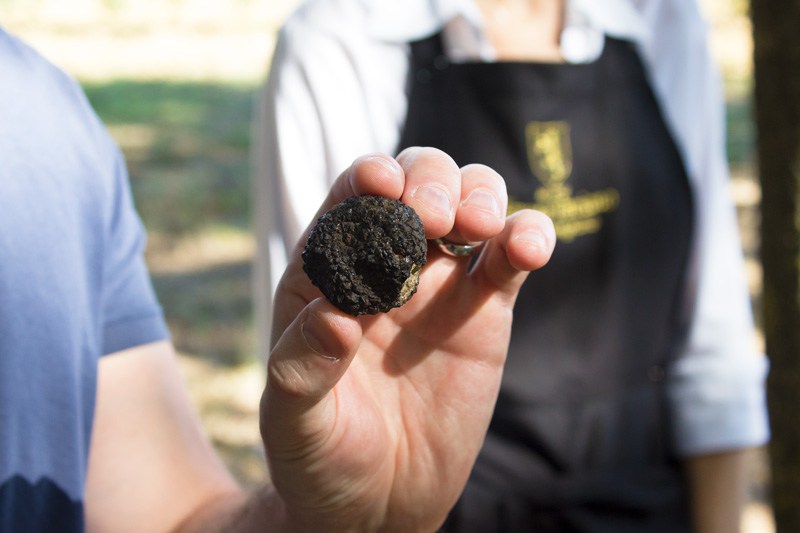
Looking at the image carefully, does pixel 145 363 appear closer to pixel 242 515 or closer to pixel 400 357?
pixel 242 515

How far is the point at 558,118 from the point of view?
2.20 meters

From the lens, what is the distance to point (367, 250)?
1302 mm

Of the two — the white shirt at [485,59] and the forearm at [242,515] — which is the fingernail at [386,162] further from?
the white shirt at [485,59]

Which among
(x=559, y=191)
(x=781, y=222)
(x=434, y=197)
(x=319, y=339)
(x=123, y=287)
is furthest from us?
(x=781, y=222)

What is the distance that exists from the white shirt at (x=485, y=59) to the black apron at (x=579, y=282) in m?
0.06

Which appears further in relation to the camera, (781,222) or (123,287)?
(781,222)

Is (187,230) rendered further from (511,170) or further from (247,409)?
(511,170)

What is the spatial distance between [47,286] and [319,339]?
60 cm

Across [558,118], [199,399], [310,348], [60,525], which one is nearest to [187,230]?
[199,399]

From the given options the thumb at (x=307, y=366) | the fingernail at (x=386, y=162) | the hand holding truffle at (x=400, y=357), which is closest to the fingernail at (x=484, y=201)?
the hand holding truffle at (x=400, y=357)

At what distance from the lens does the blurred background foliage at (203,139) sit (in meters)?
5.00

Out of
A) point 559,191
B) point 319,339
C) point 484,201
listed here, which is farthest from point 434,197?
point 559,191

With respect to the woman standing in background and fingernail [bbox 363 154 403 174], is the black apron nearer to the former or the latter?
the woman standing in background

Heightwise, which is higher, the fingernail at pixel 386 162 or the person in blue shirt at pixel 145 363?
the fingernail at pixel 386 162
